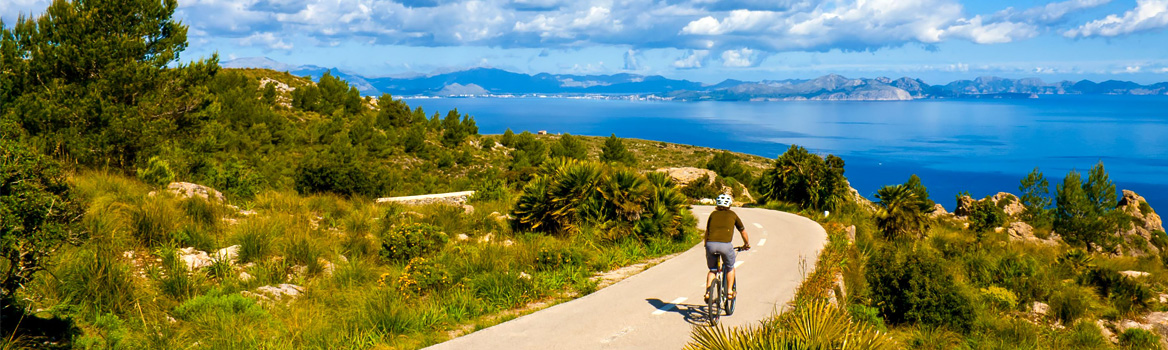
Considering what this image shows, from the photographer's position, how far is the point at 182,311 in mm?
7055

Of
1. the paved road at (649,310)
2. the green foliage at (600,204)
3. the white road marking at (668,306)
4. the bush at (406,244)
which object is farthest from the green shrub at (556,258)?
the green foliage at (600,204)

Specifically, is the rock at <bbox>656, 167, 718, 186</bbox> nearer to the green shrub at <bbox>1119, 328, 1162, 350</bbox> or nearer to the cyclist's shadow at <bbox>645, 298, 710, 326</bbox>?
the green shrub at <bbox>1119, 328, 1162, 350</bbox>

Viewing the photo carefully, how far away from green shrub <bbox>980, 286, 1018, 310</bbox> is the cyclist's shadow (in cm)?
813

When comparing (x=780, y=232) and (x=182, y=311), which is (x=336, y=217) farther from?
(x=780, y=232)

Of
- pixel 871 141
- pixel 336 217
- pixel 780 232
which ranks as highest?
pixel 336 217

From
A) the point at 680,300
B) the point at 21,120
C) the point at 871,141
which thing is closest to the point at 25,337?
the point at 680,300

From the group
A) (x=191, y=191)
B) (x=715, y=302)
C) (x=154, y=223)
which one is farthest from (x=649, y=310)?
(x=191, y=191)

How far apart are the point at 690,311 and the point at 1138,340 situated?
1039cm

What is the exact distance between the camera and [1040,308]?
13.3 meters

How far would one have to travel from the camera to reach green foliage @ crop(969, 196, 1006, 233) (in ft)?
93.8

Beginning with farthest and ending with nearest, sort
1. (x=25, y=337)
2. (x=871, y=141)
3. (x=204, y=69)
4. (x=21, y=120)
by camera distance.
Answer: (x=871, y=141), (x=204, y=69), (x=21, y=120), (x=25, y=337)

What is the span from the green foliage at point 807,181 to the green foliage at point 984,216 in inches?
297

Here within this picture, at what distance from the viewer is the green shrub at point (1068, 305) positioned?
512 inches

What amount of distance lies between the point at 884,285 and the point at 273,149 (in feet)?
111
